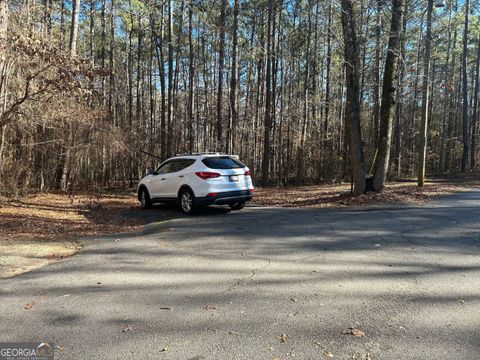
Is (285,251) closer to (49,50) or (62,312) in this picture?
(62,312)

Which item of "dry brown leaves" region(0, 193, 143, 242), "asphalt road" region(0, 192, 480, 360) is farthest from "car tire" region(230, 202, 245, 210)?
"asphalt road" region(0, 192, 480, 360)

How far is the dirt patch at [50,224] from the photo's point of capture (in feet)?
23.6

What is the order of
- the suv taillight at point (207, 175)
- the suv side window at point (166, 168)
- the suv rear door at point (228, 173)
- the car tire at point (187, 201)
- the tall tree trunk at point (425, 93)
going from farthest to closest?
the tall tree trunk at point (425, 93)
the suv side window at point (166, 168)
the car tire at point (187, 201)
the suv rear door at point (228, 173)
the suv taillight at point (207, 175)

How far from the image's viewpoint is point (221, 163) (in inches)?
465

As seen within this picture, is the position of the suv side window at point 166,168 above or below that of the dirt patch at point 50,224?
above

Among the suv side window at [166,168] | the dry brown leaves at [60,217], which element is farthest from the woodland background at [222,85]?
the suv side window at [166,168]

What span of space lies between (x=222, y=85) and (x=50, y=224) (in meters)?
20.8

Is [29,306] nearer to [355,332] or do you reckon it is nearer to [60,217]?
[355,332]

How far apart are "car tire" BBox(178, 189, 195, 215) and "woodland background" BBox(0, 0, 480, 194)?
13.4 ft

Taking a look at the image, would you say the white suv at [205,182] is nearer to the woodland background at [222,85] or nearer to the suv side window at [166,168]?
the suv side window at [166,168]

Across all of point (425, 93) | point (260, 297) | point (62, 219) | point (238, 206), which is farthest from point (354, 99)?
point (260, 297)

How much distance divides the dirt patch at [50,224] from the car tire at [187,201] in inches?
48.3

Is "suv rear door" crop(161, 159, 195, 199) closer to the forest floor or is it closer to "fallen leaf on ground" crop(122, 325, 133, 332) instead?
the forest floor

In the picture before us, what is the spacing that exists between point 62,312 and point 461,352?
3.97 m
